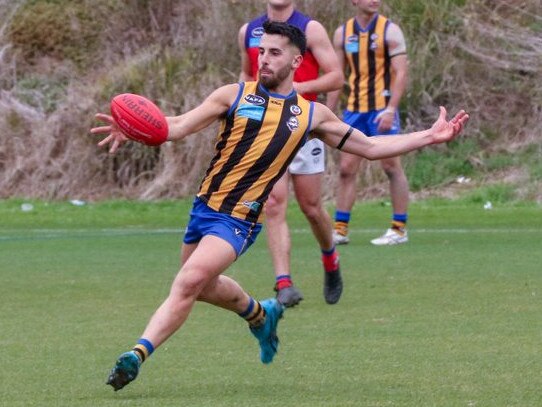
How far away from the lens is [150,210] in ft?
54.8

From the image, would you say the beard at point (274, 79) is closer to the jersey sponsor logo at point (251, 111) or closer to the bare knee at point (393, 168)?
the jersey sponsor logo at point (251, 111)

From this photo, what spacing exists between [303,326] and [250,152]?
1863 millimetres

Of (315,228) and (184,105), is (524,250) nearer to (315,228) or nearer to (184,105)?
(315,228)

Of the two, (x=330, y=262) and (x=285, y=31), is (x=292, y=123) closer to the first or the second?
(x=285, y=31)

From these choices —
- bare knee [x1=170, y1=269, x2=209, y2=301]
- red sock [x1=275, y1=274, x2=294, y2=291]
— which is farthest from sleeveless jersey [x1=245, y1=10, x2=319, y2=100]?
bare knee [x1=170, y1=269, x2=209, y2=301]

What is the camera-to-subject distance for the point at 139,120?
6.34m

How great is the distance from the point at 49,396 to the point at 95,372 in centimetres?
66

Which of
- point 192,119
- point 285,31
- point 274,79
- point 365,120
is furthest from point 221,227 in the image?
point 365,120

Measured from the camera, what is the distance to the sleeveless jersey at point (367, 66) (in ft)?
42.3

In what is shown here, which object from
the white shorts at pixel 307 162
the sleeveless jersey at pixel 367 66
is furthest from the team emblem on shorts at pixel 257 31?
the sleeveless jersey at pixel 367 66

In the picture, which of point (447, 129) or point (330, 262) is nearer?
point (447, 129)

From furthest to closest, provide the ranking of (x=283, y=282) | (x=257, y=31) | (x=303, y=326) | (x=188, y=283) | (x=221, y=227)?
(x=257, y=31), (x=283, y=282), (x=303, y=326), (x=221, y=227), (x=188, y=283)

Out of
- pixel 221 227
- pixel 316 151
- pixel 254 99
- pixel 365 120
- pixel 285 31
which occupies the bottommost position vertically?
pixel 365 120

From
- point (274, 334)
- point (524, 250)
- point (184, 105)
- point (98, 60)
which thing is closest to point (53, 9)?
point (98, 60)
